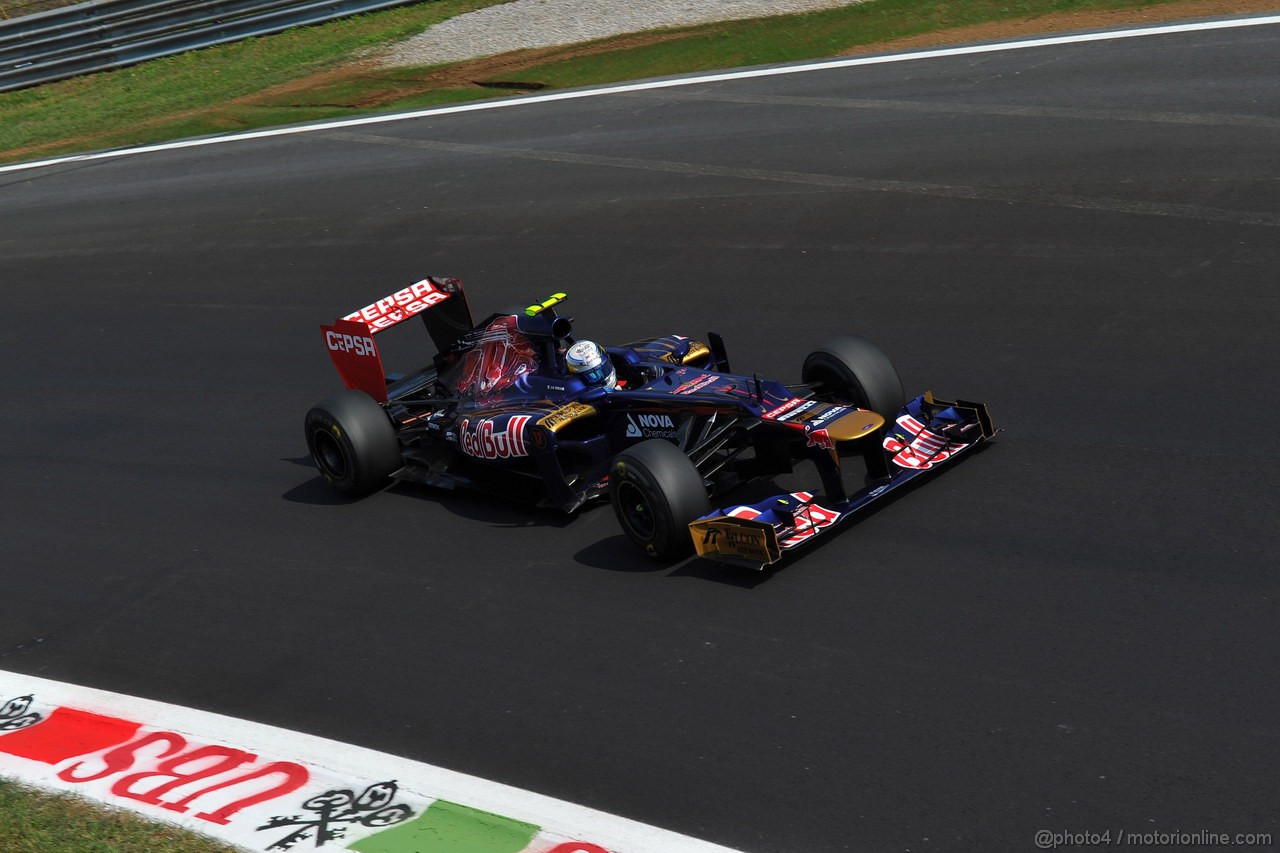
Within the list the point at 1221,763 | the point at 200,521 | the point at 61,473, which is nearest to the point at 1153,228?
the point at 1221,763

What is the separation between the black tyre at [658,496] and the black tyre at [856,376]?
1311 mm

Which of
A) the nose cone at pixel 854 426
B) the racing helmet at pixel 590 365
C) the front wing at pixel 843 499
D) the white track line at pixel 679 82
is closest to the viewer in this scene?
the front wing at pixel 843 499

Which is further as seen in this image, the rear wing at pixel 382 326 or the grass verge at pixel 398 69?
the grass verge at pixel 398 69

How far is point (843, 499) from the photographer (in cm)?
796

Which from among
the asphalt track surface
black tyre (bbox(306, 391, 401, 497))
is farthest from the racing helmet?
black tyre (bbox(306, 391, 401, 497))

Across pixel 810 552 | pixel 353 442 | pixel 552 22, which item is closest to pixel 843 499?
pixel 810 552

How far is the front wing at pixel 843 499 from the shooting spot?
7.61 m

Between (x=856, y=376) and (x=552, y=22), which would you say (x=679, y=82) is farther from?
(x=856, y=376)

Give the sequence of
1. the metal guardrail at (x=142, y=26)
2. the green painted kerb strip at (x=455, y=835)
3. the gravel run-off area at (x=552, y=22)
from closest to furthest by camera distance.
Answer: the green painted kerb strip at (x=455, y=835) → the gravel run-off area at (x=552, y=22) → the metal guardrail at (x=142, y=26)

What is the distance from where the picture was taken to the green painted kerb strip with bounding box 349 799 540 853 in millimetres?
5762

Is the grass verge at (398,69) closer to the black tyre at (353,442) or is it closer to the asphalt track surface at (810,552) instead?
the asphalt track surface at (810,552)

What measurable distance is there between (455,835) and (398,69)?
20.0 metres

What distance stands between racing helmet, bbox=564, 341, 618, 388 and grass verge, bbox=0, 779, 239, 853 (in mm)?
4028

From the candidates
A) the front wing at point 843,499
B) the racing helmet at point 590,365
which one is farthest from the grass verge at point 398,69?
the racing helmet at point 590,365
